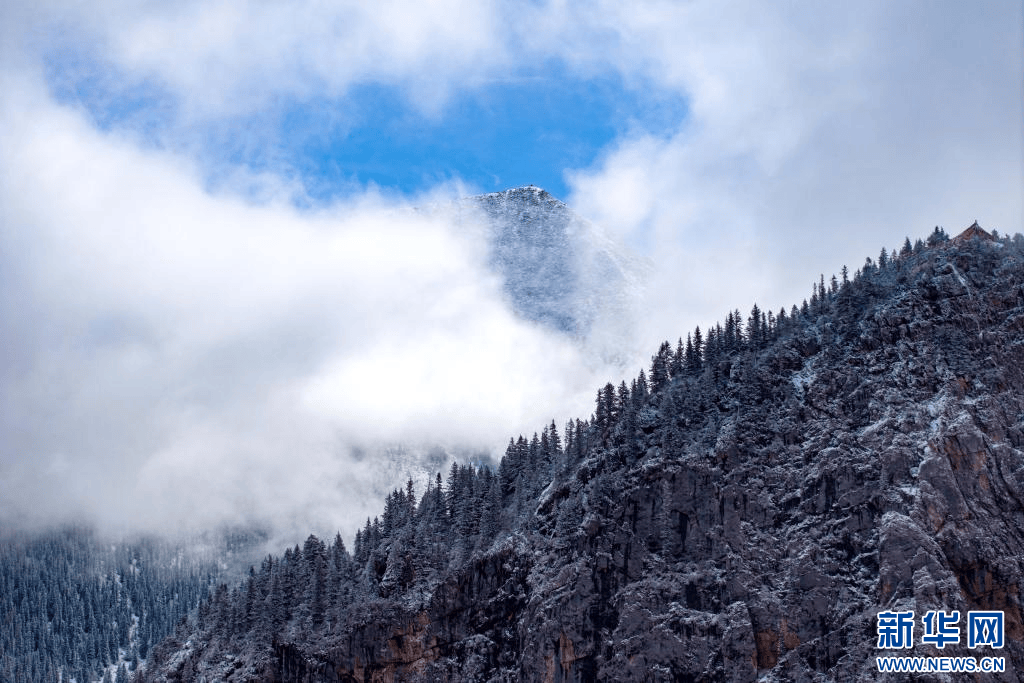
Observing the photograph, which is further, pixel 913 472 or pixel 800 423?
pixel 800 423

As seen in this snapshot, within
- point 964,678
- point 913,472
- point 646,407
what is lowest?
point 964,678

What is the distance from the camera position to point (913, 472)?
5246 inches

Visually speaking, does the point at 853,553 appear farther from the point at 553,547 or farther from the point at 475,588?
the point at 475,588

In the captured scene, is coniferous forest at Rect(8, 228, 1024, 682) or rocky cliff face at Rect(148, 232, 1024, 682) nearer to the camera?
rocky cliff face at Rect(148, 232, 1024, 682)

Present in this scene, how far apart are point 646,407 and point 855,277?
30.9m

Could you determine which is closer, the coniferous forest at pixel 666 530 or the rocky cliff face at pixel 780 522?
the rocky cliff face at pixel 780 522

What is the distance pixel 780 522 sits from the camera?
14050 cm

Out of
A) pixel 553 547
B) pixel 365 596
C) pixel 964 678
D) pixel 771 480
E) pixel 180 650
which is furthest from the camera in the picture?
pixel 180 650

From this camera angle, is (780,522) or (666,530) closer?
(780,522)

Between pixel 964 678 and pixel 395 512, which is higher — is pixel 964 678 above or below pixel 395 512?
below

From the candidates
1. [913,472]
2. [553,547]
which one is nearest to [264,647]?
[553,547]

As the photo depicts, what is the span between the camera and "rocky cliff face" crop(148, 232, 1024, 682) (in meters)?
129

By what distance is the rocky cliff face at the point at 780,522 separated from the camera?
129 m

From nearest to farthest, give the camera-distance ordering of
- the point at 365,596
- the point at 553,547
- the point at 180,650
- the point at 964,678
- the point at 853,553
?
1. the point at 964,678
2. the point at 853,553
3. the point at 553,547
4. the point at 365,596
5. the point at 180,650
